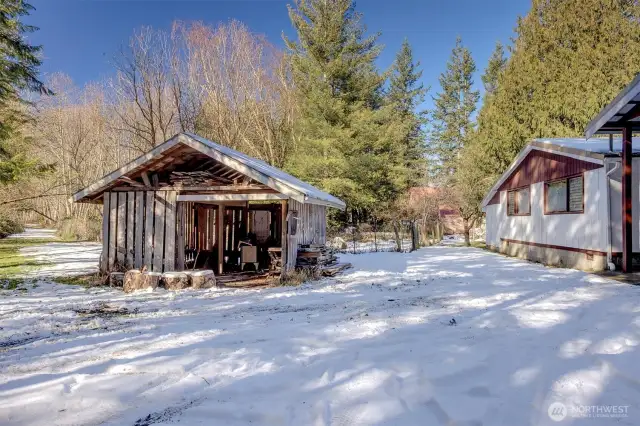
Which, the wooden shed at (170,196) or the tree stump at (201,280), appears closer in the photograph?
the tree stump at (201,280)

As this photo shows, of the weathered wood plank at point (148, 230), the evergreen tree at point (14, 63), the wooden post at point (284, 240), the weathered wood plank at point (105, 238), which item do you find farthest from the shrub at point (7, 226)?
the wooden post at point (284, 240)

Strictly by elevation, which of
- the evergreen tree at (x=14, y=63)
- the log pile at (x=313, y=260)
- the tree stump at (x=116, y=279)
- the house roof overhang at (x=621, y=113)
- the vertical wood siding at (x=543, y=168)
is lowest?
the tree stump at (x=116, y=279)

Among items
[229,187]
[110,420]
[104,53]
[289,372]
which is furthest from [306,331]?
[104,53]

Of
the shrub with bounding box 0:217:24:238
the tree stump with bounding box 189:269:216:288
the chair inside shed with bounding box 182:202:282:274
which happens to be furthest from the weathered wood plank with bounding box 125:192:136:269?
the shrub with bounding box 0:217:24:238

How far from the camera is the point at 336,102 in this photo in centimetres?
2248

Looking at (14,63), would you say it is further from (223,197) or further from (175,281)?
(175,281)

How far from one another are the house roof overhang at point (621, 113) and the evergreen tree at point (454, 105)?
88.9 feet

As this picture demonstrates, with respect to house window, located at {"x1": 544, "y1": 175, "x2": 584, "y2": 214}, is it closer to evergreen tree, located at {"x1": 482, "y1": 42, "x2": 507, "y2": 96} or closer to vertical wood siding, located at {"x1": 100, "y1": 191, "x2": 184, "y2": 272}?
vertical wood siding, located at {"x1": 100, "y1": 191, "x2": 184, "y2": 272}

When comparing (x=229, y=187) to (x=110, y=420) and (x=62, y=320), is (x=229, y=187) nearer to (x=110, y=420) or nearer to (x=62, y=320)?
(x=62, y=320)

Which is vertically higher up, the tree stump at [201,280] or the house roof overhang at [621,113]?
the house roof overhang at [621,113]

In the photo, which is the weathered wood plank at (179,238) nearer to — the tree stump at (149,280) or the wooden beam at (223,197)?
the wooden beam at (223,197)

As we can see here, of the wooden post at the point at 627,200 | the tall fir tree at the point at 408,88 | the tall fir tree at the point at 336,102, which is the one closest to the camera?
the wooden post at the point at 627,200

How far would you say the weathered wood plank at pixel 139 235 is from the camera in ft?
32.6

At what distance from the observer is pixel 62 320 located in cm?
595
